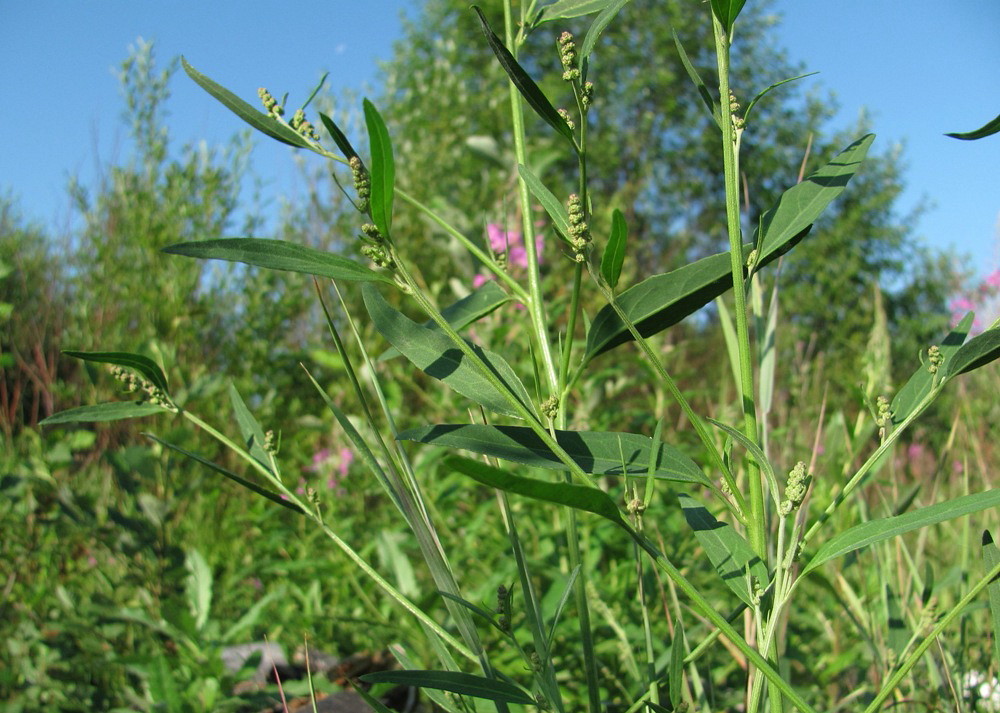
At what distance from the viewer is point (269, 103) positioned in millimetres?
522


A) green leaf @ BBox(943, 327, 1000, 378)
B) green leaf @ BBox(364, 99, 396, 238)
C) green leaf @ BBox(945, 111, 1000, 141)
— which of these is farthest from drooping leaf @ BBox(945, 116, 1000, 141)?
green leaf @ BBox(364, 99, 396, 238)

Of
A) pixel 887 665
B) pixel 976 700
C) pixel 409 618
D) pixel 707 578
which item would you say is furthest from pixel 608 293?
pixel 707 578

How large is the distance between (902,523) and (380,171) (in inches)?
13.8

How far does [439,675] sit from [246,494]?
2419 mm

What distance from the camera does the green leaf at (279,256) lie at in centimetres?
47

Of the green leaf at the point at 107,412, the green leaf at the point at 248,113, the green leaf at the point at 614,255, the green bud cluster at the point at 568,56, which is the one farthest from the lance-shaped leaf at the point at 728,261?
the green leaf at the point at 107,412

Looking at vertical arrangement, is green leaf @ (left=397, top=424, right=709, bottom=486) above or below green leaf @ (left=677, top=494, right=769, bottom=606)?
above

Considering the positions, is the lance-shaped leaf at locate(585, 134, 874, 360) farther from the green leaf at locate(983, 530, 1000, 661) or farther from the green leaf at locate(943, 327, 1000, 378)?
the green leaf at locate(983, 530, 1000, 661)

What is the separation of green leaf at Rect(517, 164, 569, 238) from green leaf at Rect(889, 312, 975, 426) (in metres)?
0.25

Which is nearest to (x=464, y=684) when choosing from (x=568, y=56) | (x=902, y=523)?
(x=902, y=523)

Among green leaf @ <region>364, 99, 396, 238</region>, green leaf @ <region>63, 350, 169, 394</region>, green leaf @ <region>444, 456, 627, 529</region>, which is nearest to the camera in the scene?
green leaf @ <region>444, 456, 627, 529</region>

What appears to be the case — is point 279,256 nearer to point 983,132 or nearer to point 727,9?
point 727,9

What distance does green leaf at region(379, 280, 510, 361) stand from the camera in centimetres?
62

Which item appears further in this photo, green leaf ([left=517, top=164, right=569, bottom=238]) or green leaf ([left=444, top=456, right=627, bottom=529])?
green leaf ([left=517, top=164, right=569, bottom=238])
